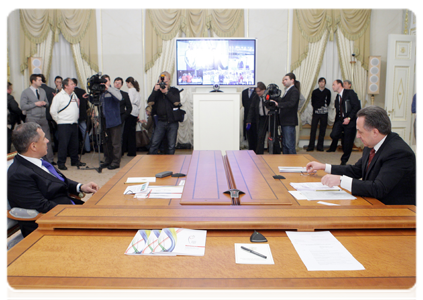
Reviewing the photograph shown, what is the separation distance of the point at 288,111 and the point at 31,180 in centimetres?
372

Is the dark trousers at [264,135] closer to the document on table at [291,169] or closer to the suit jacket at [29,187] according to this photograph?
the document on table at [291,169]

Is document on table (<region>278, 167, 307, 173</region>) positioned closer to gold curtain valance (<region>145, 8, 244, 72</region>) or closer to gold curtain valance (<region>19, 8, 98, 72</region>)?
gold curtain valance (<region>145, 8, 244, 72</region>)

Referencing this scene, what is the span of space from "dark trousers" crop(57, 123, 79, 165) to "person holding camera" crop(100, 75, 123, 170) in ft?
1.49

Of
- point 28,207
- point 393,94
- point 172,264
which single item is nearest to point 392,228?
point 172,264

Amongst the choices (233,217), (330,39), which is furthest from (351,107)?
(233,217)

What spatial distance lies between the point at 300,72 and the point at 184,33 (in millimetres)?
2480

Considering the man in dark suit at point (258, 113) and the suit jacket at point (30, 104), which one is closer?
the suit jacket at point (30, 104)

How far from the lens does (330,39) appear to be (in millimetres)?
6668

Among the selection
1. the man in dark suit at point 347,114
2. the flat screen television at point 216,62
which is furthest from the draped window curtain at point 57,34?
the man in dark suit at point 347,114

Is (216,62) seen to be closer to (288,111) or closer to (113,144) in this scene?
(288,111)

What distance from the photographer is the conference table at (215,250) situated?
2.89ft

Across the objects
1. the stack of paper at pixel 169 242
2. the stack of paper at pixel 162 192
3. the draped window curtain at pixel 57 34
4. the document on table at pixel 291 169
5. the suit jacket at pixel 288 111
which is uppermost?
the draped window curtain at pixel 57 34

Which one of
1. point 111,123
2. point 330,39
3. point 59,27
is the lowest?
point 111,123

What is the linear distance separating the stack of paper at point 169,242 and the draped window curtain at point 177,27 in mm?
5857
